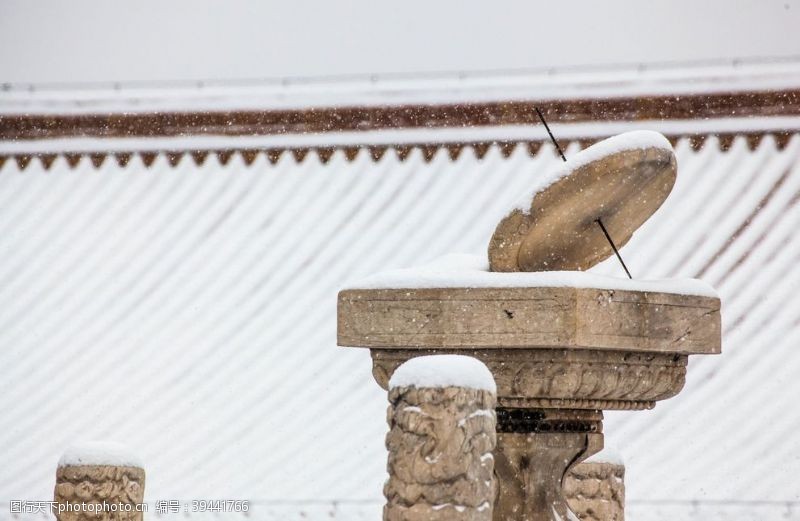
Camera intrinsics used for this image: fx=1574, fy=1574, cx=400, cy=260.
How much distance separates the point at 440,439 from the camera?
238 cm

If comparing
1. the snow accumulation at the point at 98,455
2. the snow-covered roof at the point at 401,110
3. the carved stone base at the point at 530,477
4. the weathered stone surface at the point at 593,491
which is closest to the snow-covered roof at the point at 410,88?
the snow-covered roof at the point at 401,110

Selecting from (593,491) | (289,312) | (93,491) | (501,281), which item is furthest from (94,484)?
(289,312)

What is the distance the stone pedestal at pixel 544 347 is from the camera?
2.79 m

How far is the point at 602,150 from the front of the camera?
2.89 metres

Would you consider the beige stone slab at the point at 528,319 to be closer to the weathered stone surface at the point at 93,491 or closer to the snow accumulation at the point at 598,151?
the snow accumulation at the point at 598,151

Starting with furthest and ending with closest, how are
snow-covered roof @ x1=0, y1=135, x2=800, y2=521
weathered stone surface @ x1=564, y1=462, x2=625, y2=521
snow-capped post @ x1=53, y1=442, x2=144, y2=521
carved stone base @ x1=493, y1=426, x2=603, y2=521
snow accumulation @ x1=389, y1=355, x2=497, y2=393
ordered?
snow-covered roof @ x1=0, y1=135, x2=800, y2=521
weathered stone surface @ x1=564, y1=462, x2=625, y2=521
snow-capped post @ x1=53, y1=442, x2=144, y2=521
carved stone base @ x1=493, y1=426, x2=603, y2=521
snow accumulation @ x1=389, y1=355, x2=497, y2=393

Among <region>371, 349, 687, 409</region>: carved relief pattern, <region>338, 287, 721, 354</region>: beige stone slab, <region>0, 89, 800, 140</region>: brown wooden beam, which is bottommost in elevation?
<region>371, 349, 687, 409</region>: carved relief pattern

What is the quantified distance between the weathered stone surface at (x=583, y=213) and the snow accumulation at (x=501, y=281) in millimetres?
86

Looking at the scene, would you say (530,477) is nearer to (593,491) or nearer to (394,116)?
(593,491)

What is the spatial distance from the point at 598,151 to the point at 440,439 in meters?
0.76

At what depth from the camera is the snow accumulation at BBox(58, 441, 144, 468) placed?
3.36 meters

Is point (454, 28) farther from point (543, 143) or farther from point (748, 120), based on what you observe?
point (748, 120)

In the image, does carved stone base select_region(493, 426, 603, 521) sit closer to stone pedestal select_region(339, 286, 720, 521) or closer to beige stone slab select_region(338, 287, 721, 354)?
stone pedestal select_region(339, 286, 720, 521)

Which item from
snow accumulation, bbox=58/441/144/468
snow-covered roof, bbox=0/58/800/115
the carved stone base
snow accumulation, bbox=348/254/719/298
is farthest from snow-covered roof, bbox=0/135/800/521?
snow accumulation, bbox=348/254/719/298
